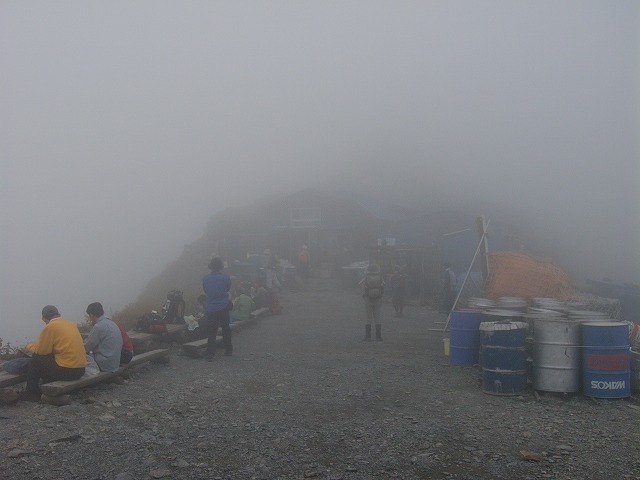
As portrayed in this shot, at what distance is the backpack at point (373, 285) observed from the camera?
13211mm

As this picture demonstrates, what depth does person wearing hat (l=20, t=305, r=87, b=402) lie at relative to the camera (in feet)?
24.5

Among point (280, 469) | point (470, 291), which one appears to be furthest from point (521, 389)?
point (470, 291)

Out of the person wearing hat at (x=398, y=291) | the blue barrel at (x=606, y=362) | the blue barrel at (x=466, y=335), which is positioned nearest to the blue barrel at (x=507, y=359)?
the blue barrel at (x=606, y=362)

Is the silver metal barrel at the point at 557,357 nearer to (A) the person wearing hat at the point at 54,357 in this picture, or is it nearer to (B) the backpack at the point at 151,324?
(A) the person wearing hat at the point at 54,357

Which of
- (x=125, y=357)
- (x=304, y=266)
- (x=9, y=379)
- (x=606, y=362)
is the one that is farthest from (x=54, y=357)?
(x=304, y=266)

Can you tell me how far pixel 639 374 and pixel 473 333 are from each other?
255 cm

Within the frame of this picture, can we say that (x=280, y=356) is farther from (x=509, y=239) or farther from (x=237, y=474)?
(x=509, y=239)

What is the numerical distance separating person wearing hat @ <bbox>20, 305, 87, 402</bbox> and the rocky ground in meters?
0.32

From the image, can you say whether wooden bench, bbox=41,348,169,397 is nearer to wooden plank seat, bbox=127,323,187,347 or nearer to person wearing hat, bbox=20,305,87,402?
person wearing hat, bbox=20,305,87,402

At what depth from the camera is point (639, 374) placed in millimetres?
7977

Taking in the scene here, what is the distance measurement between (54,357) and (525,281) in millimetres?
9691

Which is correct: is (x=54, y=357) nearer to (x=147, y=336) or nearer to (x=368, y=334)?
(x=147, y=336)

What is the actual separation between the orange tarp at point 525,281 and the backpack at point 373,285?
240cm

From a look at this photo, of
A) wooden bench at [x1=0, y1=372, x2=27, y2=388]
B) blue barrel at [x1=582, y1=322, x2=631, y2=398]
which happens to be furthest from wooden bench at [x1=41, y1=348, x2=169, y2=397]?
blue barrel at [x1=582, y1=322, x2=631, y2=398]
